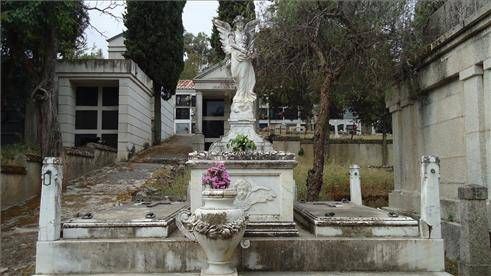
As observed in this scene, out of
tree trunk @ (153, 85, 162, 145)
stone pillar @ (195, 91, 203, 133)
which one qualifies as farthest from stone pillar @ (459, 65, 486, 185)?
tree trunk @ (153, 85, 162, 145)

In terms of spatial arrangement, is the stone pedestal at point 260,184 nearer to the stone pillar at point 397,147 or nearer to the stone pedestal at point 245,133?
the stone pedestal at point 245,133

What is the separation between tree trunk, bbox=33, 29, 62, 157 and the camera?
527 inches

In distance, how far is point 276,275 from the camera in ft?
17.5

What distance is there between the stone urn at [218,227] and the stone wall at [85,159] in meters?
10.7

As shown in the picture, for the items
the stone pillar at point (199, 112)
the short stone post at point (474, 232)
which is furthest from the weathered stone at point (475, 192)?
the stone pillar at point (199, 112)

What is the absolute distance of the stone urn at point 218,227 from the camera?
470 centimetres

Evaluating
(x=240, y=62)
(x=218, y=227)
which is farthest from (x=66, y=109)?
(x=218, y=227)

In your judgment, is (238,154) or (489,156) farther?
(489,156)

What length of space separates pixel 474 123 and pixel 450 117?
1240mm

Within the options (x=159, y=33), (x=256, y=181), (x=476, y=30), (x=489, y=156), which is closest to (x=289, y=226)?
(x=256, y=181)

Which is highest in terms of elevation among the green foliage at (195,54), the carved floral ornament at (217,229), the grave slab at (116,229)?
the green foliage at (195,54)

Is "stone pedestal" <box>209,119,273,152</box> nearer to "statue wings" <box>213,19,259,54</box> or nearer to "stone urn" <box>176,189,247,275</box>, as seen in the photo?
"statue wings" <box>213,19,259,54</box>

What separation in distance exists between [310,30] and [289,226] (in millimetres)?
6353

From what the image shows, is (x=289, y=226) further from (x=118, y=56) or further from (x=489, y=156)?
(x=118, y=56)
